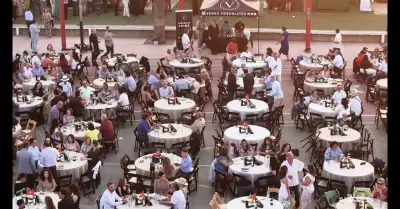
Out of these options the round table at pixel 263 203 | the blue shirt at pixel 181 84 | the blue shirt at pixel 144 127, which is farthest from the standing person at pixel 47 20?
the round table at pixel 263 203

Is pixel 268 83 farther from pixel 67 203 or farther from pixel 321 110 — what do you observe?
pixel 67 203

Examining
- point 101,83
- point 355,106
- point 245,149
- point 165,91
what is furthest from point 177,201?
point 101,83

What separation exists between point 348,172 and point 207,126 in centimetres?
666

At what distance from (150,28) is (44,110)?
1415cm

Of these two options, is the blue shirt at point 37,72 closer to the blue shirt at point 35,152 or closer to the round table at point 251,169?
the blue shirt at point 35,152

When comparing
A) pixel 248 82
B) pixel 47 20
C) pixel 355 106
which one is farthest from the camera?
pixel 47 20

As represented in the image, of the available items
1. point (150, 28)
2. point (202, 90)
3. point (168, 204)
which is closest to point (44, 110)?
point (202, 90)

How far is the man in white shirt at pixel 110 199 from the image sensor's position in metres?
12.7

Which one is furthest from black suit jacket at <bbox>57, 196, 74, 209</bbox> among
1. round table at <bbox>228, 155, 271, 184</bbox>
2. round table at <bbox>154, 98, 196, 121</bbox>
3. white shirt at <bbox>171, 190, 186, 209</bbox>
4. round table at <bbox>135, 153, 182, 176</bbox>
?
round table at <bbox>154, 98, 196, 121</bbox>

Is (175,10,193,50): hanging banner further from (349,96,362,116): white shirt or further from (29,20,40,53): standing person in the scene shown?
(349,96,362,116): white shirt

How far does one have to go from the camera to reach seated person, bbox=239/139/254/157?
15.3 metres

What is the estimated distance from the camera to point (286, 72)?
26.7m

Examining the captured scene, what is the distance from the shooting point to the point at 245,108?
756 inches
